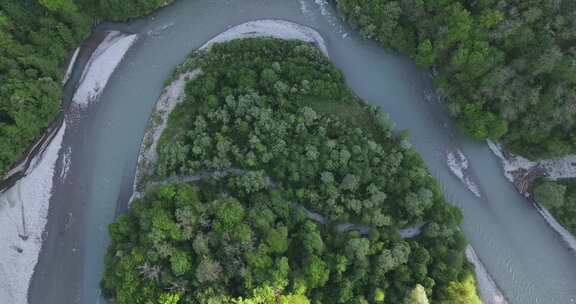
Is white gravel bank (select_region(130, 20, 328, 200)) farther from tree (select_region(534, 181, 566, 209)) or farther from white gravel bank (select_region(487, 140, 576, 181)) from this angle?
tree (select_region(534, 181, 566, 209))

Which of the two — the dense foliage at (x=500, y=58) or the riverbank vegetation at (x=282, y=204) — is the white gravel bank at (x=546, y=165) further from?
the riverbank vegetation at (x=282, y=204)

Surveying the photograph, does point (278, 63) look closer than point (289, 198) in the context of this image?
No

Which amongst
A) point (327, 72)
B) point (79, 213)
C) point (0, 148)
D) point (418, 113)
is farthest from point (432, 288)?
point (0, 148)

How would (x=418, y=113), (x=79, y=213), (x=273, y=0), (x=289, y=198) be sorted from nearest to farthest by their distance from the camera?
1. (x=289, y=198)
2. (x=79, y=213)
3. (x=418, y=113)
4. (x=273, y=0)

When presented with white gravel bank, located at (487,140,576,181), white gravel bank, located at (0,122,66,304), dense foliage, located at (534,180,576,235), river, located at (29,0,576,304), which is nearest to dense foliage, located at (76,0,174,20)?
river, located at (29,0,576,304)

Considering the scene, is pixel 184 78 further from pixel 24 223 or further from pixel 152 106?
pixel 24 223

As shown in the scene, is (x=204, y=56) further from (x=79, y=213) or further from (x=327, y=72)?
(x=79, y=213)

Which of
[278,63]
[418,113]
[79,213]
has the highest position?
[278,63]

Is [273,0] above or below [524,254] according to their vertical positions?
above
